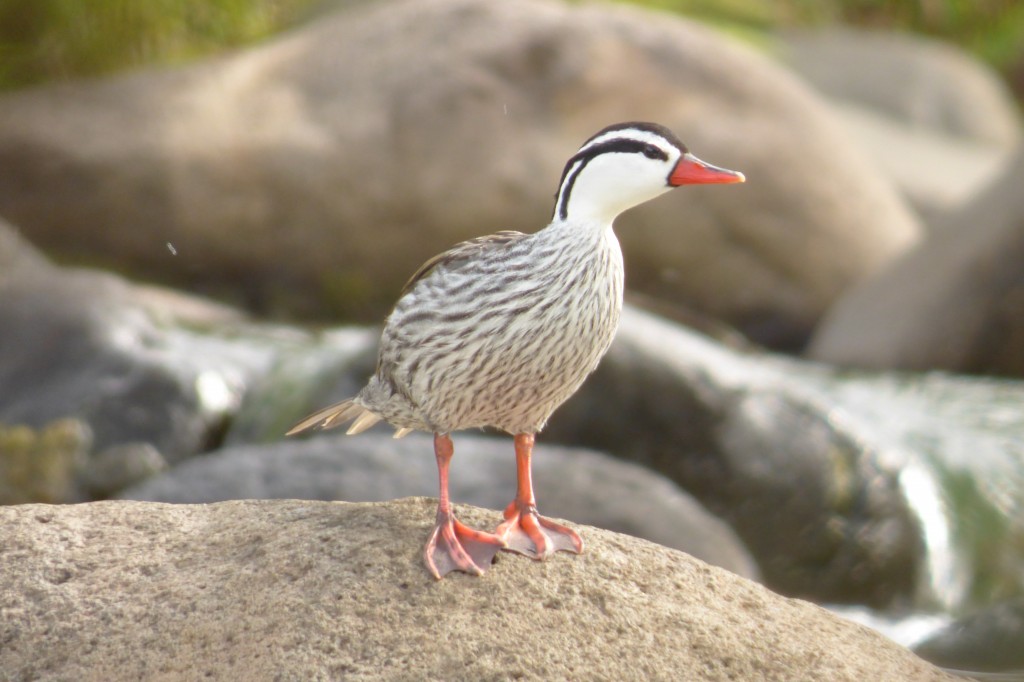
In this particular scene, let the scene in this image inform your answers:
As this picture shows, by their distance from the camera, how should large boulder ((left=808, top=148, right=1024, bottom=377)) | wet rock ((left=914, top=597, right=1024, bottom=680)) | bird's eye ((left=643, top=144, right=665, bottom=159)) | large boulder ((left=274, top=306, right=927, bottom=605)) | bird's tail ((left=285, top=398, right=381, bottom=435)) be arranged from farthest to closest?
large boulder ((left=808, top=148, right=1024, bottom=377)), large boulder ((left=274, top=306, right=927, bottom=605)), wet rock ((left=914, top=597, right=1024, bottom=680)), bird's tail ((left=285, top=398, right=381, bottom=435)), bird's eye ((left=643, top=144, right=665, bottom=159))

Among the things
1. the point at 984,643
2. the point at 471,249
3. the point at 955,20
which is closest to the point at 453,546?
the point at 471,249

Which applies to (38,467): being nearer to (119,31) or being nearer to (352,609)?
(352,609)

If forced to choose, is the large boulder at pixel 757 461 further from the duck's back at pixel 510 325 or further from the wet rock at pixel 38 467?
the duck's back at pixel 510 325

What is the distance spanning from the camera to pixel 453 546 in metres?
4.39

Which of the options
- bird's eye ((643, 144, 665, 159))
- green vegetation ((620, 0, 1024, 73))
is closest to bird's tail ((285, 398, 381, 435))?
bird's eye ((643, 144, 665, 159))

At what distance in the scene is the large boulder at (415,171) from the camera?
42.1 feet

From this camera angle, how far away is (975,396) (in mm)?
11000

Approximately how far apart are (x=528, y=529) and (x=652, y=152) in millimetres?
1294

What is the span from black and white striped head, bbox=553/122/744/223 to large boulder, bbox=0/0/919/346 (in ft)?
27.9

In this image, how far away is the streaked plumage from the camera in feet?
14.1

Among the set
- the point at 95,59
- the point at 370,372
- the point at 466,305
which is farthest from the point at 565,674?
the point at 95,59

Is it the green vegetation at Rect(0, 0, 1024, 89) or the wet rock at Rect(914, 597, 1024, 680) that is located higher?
the green vegetation at Rect(0, 0, 1024, 89)

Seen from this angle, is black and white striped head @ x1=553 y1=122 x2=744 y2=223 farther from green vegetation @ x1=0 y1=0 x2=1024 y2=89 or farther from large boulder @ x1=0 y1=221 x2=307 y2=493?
green vegetation @ x1=0 y1=0 x2=1024 y2=89

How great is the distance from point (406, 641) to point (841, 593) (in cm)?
531
